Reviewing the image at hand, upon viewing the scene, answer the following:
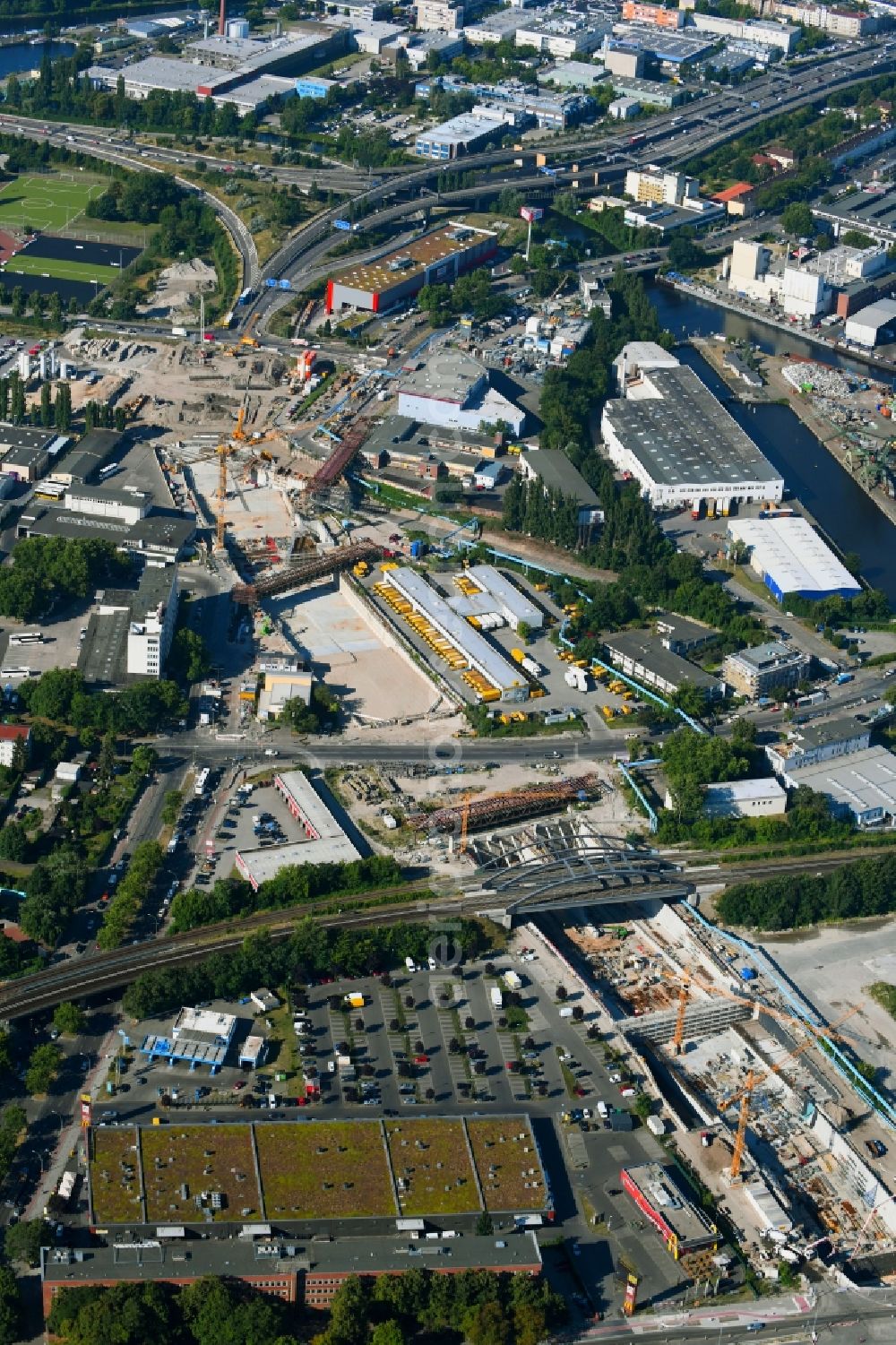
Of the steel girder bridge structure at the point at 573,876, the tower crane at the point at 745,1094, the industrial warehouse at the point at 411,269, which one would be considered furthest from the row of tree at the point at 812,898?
the industrial warehouse at the point at 411,269

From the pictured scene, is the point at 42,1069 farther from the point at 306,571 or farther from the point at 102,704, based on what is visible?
the point at 306,571

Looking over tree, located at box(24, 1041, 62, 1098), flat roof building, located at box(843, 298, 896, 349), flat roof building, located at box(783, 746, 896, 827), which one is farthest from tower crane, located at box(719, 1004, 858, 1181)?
flat roof building, located at box(843, 298, 896, 349)

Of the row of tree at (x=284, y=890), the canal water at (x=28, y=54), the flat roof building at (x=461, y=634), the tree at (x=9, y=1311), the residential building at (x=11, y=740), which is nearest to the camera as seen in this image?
the tree at (x=9, y=1311)

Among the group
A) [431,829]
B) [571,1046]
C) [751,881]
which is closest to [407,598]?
[431,829]

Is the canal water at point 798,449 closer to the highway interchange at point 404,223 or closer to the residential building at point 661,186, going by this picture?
the residential building at point 661,186

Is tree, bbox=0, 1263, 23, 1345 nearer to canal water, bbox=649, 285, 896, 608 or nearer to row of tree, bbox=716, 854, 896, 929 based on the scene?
row of tree, bbox=716, 854, 896, 929

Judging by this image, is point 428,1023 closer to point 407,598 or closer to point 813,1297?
point 813,1297
